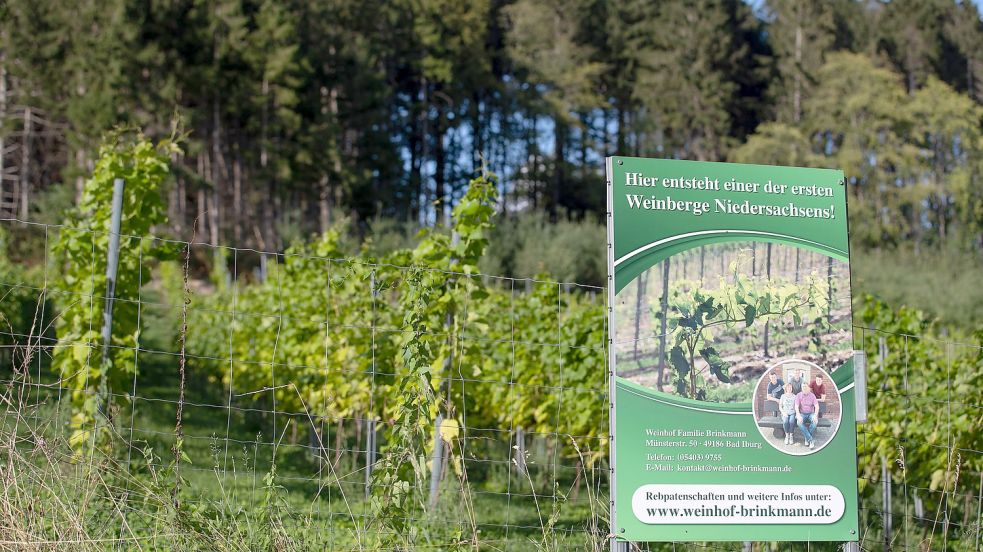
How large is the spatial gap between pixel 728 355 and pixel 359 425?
13.4ft

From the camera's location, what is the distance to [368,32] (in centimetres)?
3938

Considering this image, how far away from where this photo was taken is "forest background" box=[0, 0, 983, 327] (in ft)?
99.9

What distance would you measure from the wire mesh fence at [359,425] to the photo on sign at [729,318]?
0.50 meters

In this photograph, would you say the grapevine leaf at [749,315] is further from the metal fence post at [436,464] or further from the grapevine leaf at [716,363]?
the metal fence post at [436,464]

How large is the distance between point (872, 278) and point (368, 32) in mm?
21458

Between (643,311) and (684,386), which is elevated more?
(643,311)

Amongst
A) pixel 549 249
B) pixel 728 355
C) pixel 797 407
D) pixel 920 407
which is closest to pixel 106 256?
pixel 728 355

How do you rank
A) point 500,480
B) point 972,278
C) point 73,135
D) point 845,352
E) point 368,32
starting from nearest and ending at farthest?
point 845,352 < point 500,480 < point 73,135 < point 972,278 < point 368,32

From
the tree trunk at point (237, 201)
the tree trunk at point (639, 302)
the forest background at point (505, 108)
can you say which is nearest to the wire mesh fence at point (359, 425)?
the tree trunk at point (639, 302)

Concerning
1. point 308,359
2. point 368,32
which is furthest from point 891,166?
point 308,359

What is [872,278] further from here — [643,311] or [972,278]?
[643,311]

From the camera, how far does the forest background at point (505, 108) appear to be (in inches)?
1199

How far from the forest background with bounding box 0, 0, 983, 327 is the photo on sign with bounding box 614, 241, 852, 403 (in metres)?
24.4

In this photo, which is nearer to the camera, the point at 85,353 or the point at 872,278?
the point at 85,353
